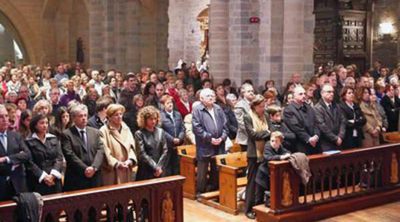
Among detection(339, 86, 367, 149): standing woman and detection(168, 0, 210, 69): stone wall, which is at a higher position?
detection(168, 0, 210, 69): stone wall

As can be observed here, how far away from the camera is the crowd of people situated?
20.8 feet

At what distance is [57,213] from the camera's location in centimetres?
573

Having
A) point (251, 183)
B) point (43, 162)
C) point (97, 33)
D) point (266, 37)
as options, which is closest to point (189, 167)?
point (251, 183)

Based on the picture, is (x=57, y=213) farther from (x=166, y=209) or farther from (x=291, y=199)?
(x=291, y=199)

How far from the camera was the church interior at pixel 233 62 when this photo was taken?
6.60m

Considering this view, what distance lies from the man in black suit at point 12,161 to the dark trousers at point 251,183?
308 centimetres

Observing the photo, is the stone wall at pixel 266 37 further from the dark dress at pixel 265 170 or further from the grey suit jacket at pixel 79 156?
the grey suit jacket at pixel 79 156

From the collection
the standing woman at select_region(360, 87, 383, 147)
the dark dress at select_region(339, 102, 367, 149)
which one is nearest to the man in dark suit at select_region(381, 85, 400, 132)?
the standing woman at select_region(360, 87, 383, 147)

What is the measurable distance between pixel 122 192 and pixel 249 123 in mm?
2324

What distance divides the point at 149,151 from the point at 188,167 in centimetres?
210

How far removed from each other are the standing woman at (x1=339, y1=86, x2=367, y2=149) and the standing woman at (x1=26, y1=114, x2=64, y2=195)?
4.43 meters

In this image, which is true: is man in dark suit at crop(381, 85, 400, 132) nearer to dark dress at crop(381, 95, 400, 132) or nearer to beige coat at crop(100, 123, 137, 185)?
dark dress at crop(381, 95, 400, 132)

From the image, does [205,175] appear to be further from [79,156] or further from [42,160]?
[42,160]

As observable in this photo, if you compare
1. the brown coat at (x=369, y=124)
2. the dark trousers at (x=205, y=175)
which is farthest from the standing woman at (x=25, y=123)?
the brown coat at (x=369, y=124)
